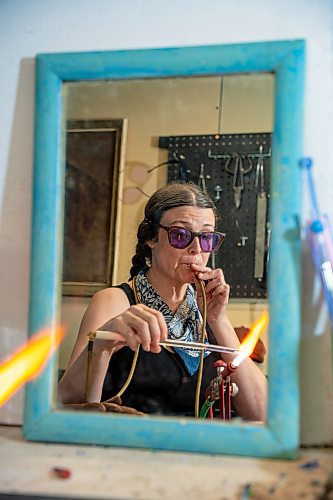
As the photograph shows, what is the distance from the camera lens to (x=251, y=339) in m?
1.00

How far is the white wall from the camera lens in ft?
3.11

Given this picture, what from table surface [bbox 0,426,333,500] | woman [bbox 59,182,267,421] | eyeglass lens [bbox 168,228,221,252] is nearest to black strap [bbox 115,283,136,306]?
woman [bbox 59,182,267,421]

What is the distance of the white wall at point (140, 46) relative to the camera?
3.11ft

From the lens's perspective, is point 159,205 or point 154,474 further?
point 159,205

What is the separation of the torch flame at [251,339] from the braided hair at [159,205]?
212 mm

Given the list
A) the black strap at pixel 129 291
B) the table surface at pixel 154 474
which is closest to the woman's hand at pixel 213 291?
the black strap at pixel 129 291

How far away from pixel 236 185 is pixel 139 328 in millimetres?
286

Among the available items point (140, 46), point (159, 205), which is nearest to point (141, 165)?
point (159, 205)

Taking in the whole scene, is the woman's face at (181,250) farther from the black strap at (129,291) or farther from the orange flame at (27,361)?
the orange flame at (27,361)

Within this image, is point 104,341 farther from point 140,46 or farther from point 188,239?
point 140,46

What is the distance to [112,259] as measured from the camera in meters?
1.05

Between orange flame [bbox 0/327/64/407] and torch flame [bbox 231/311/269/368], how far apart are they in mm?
291

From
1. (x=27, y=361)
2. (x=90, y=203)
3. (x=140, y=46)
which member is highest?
(x=140, y=46)

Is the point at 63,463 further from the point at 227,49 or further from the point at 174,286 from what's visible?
the point at 227,49
